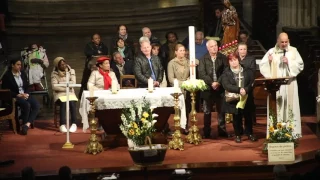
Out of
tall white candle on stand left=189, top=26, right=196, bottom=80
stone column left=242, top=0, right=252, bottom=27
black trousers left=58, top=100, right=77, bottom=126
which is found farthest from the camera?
stone column left=242, top=0, right=252, bottom=27

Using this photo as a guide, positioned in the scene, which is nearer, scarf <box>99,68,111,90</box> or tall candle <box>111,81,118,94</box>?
tall candle <box>111,81,118,94</box>

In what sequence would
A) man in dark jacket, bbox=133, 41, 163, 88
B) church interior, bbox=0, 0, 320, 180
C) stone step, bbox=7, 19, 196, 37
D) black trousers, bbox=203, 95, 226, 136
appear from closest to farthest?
church interior, bbox=0, 0, 320, 180
black trousers, bbox=203, 95, 226, 136
man in dark jacket, bbox=133, 41, 163, 88
stone step, bbox=7, 19, 196, 37

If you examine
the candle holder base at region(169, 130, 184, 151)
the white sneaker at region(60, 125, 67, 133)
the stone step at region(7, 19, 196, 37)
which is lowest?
the candle holder base at region(169, 130, 184, 151)

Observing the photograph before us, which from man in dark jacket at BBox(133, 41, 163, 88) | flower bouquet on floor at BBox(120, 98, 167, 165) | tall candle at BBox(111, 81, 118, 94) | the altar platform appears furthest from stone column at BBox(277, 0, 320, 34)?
flower bouquet on floor at BBox(120, 98, 167, 165)

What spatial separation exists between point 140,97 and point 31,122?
→ 2.66 metres

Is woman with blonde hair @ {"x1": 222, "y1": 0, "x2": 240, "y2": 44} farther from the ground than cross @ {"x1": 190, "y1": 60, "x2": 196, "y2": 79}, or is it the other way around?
woman with blonde hair @ {"x1": 222, "y1": 0, "x2": 240, "y2": 44}

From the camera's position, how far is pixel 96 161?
12477 mm

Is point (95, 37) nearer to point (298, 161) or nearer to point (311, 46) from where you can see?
point (311, 46)

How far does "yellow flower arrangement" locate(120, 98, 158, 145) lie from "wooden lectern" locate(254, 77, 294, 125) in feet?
5.24

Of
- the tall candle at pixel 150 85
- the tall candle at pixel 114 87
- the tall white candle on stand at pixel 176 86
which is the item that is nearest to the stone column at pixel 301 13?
the tall candle at pixel 150 85

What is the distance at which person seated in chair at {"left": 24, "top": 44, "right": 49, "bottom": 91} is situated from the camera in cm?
1669

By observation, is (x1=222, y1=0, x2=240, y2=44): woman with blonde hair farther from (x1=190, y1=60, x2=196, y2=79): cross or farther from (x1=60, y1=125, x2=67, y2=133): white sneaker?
(x1=60, y1=125, x2=67, y2=133): white sneaker

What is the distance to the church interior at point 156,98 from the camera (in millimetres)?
11680

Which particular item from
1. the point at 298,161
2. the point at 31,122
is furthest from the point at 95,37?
the point at 298,161
